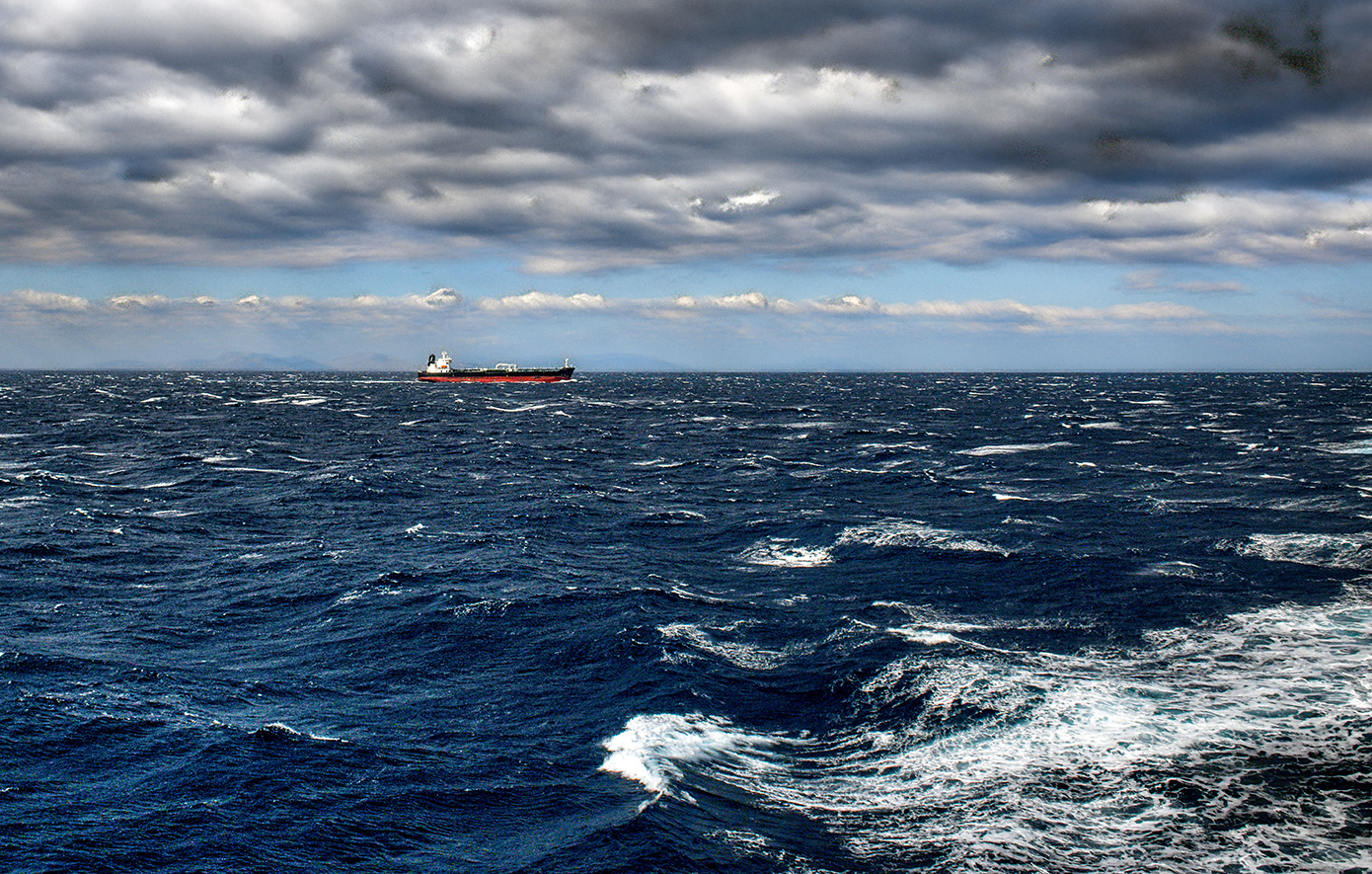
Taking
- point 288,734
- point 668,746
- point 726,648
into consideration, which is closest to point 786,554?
point 726,648

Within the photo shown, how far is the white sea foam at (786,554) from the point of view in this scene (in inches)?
1754

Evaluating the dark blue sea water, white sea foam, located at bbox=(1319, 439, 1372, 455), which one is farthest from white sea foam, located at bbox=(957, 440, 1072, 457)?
the dark blue sea water

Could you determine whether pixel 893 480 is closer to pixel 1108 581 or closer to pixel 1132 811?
pixel 1108 581

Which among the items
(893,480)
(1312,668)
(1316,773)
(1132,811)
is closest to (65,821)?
(1132,811)

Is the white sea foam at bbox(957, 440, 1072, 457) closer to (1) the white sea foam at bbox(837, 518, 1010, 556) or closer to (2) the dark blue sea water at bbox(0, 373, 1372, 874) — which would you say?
(2) the dark blue sea water at bbox(0, 373, 1372, 874)

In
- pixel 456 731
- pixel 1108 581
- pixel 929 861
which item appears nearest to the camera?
pixel 929 861

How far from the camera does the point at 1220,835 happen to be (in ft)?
61.0

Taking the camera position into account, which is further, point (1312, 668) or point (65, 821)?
point (1312, 668)

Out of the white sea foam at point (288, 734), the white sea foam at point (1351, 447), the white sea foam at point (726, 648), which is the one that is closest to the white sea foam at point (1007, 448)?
the white sea foam at point (1351, 447)

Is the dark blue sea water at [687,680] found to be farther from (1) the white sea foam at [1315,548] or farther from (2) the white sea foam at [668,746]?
(1) the white sea foam at [1315,548]

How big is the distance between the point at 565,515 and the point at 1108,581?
32.0 m

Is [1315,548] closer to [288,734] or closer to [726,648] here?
[726,648]

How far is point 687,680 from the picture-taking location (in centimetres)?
2797

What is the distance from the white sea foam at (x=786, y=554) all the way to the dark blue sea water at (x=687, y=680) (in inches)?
16.1
